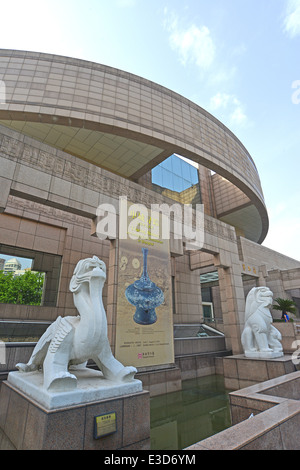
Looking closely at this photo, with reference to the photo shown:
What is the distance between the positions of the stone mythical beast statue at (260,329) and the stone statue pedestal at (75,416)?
560 cm

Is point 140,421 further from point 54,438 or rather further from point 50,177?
point 50,177

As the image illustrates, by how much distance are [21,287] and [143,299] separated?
13182 mm

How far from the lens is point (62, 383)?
3203 millimetres

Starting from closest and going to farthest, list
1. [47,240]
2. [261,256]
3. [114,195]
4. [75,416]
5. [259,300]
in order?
[75,416]
[259,300]
[114,195]
[47,240]
[261,256]

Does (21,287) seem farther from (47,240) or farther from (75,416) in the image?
(75,416)

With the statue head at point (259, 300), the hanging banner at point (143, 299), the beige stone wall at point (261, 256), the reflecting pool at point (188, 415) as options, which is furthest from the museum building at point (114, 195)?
the statue head at point (259, 300)

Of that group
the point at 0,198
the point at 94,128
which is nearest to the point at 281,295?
the point at 94,128

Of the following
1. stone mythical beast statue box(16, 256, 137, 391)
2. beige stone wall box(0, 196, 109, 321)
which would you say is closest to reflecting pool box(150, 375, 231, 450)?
stone mythical beast statue box(16, 256, 137, 391)

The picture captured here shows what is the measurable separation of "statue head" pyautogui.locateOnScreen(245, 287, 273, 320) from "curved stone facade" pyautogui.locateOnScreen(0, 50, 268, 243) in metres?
6.72

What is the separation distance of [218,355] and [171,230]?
217 inches

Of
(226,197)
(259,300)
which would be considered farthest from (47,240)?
(226,197)

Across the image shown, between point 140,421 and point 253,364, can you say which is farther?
point 253,364

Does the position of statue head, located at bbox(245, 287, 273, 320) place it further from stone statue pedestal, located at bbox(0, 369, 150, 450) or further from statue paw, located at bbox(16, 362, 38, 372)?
statue paw, located at bbox(16, 362, 38, 372)
